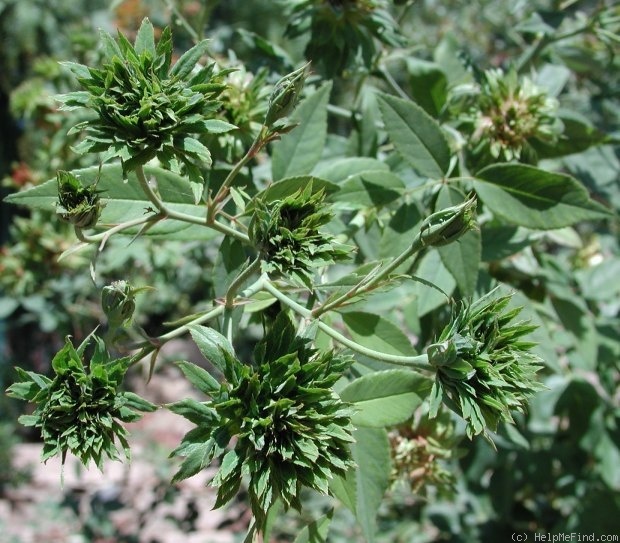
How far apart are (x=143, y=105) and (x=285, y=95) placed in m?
0.20

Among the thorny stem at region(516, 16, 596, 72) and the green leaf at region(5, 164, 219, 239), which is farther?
the thorny stem at region(516, 16, 596, 72)

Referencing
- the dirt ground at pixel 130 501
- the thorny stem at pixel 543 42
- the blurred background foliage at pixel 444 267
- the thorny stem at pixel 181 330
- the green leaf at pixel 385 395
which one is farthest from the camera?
the dirt ground at pixel 130 501

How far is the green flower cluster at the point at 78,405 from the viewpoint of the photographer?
3.08 feet

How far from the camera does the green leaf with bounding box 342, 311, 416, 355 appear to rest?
126cm

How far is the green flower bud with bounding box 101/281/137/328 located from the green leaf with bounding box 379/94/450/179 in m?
0.62

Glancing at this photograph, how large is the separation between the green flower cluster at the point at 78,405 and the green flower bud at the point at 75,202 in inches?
6.5

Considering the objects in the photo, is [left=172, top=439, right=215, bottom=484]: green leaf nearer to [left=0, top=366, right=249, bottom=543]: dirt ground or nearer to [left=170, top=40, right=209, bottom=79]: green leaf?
[left=0, top=366, right=249, bottom=543]: dirt ground

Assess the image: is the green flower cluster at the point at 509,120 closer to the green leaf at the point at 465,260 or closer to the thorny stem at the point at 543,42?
the green leaf at the point at 465,260

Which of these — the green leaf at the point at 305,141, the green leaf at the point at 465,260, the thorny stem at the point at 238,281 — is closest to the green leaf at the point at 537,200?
the green leaf at the point at 465,260

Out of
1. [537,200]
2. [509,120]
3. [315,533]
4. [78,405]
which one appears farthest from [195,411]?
[509,120]

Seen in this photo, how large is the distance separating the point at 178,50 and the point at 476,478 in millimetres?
2705

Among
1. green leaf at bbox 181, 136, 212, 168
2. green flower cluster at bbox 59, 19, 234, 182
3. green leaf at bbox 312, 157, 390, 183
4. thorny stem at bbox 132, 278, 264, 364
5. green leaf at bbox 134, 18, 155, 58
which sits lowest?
green leaf at bbox 312, 157, 390, 183

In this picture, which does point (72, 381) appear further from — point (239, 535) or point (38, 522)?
point (38, 522)

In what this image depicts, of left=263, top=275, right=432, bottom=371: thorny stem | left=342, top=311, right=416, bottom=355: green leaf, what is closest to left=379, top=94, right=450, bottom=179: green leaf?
left=342, top=311, right=416, bottom=355: green leaf
